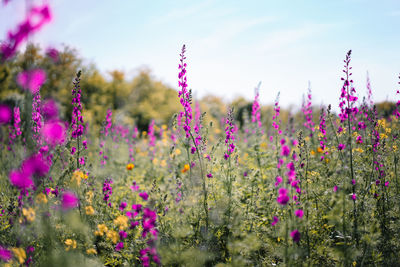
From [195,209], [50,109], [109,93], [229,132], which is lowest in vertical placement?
[195,209]

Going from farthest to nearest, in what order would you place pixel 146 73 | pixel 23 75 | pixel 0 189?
pixel 146 73
pixel 0 189
pixel 23 75

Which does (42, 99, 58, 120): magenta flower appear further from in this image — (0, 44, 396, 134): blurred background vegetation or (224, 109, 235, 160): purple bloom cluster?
(0, 44, 396, 134): blurred background vegetation

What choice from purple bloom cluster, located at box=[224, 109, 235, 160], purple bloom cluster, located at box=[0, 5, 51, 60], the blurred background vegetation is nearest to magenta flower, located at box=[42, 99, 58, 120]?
purple bloom cluster, located at box=[0, 5, 51, 60]

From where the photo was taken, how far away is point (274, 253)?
281cm

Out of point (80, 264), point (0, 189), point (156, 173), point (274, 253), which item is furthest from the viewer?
point (156, 173)

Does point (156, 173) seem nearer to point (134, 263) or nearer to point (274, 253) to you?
point (134, 263)

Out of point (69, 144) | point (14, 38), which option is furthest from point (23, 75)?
point (69, 144)

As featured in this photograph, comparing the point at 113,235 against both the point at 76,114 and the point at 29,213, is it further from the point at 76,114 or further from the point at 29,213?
the point at 76,114

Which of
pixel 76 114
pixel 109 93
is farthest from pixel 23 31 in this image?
pixel 109 93

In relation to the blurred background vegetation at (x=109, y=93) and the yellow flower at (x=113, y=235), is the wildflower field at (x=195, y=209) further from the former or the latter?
the blurred background vegetation at (x=109, y=93)

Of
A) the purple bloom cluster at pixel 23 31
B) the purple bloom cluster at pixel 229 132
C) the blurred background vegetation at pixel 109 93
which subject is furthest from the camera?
the blurred background vegetation at pixel 109 93

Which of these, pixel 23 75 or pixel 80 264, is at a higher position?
pixel 23 75

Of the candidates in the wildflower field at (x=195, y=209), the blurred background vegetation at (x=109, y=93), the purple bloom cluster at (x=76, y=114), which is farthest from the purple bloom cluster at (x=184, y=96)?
the blurred background vegetation at (x=109, y=93)

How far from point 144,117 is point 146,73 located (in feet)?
21.3
